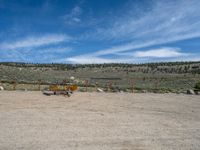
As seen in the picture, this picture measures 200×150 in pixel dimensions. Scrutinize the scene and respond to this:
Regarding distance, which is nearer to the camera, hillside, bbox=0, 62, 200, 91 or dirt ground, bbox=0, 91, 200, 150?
dirt ground, bbox=0, 91, 200, 150

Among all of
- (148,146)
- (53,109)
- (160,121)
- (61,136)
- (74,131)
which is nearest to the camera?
(148,146)

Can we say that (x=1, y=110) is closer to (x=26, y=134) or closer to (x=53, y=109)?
(x=53, y=109)

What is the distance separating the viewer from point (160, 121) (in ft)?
50.0

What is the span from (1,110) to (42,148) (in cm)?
794

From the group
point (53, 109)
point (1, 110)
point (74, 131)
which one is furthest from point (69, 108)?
point (74, 131)

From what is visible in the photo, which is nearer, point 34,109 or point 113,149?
point 113,149

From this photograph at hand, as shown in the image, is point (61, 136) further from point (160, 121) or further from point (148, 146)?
point (160, 121)

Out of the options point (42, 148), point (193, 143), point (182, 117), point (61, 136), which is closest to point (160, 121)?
point (182, 117)

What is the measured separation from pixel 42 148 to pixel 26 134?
1.94 metres

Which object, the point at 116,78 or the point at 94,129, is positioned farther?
the point at 116,78

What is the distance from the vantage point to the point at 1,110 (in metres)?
17.1

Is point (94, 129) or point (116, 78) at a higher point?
point (116, 78)

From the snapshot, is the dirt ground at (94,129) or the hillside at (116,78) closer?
the dirt ground at (94,129)

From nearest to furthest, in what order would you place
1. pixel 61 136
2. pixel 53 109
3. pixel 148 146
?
pixel 148 146, pixel 61 136, pixel 53 109
